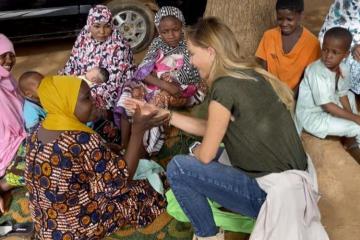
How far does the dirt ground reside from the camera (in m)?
5.93

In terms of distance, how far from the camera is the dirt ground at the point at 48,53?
5.93 m

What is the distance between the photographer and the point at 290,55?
432 cm

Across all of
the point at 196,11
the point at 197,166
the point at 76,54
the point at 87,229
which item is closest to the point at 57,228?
the point at 87,229

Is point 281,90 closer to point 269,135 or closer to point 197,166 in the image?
point 269,135

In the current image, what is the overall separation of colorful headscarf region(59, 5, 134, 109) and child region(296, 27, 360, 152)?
5.28 feet

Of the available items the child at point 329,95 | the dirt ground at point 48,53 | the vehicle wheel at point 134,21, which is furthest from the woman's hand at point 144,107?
the vehicle wheel at point 134,21

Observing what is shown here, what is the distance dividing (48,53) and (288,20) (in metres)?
3.33

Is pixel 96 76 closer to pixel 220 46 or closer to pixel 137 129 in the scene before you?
pixel 137 129

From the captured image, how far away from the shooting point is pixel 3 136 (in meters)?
3.85

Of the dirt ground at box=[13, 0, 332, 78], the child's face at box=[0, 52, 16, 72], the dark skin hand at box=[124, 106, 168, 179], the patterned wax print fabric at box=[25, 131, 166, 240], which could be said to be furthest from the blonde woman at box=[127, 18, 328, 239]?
the dirt ground at box=[13, 0, 332, 78]

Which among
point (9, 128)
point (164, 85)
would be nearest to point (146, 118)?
point (164, 85)

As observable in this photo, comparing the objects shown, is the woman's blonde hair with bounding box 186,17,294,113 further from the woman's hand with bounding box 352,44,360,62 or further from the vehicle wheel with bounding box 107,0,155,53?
the vehicle wheel with bounding box 107,0,155,53

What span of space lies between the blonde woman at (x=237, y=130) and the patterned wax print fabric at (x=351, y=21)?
188cm

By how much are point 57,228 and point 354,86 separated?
2.88 m
